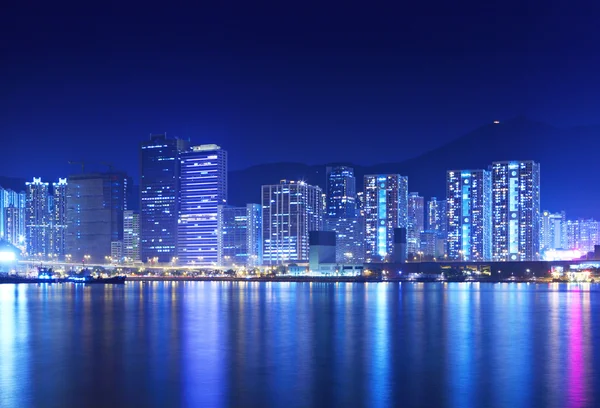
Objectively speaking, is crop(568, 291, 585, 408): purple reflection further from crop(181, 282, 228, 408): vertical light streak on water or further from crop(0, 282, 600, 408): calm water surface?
crop(181, 282, 228, 408): vertical light streak on water

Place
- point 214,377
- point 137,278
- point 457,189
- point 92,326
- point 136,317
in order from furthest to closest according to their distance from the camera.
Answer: point 457,189, point 137,278, point 136,317, point 92,326, point 214,377

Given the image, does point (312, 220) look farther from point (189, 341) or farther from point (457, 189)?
point (189, 341)

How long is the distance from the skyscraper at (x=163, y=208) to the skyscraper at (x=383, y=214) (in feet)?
172

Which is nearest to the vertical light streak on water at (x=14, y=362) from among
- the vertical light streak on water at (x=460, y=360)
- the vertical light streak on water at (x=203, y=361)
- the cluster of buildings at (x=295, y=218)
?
the vertical light streak on water at (x=203, y=361)

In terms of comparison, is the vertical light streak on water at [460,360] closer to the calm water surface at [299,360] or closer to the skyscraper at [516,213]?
the calm water surface at [299,360]

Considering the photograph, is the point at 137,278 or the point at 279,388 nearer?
the point at 279,388

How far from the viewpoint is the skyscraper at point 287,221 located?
186 m

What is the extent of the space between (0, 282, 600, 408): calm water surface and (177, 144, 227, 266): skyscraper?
146m

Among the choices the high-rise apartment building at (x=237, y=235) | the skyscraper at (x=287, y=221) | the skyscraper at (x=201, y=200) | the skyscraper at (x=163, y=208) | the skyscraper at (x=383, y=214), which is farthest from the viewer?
the skyscraper at (x=163, y=208)

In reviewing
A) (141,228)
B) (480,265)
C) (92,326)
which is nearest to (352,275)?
(480,265)

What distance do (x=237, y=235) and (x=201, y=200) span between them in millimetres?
13259

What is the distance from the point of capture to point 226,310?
47625 mm

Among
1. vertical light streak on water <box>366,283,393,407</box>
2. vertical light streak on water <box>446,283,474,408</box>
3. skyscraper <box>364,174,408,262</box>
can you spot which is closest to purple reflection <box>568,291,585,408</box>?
vertical light streak on water <box>446,283,474,408</box>

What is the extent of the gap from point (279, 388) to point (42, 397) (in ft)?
19.6
